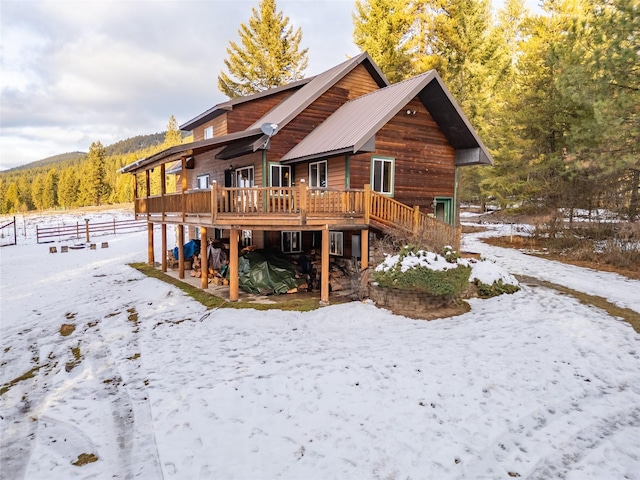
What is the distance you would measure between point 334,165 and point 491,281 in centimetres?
740

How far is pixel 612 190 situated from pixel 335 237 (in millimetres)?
14861

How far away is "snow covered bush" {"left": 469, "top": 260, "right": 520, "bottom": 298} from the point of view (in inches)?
510

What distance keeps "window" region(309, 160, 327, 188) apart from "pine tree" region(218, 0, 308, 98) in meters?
24.1

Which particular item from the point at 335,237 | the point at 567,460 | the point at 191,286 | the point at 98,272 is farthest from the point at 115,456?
the point at 98,272

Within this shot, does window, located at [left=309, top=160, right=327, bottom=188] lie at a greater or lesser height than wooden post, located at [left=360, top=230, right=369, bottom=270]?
greater

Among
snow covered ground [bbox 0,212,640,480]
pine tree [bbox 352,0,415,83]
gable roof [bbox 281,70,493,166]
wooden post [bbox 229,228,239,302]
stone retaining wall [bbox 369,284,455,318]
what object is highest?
pine tree [bbox 352,0,415,83]

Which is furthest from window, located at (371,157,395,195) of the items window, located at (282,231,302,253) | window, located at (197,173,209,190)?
window, located at (197,173,209,190)

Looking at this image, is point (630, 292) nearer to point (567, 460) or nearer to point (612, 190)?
point (612, 190)

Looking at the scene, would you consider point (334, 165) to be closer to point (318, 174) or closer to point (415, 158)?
point (318, 174)

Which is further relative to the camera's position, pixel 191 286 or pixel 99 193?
pixel 99 193

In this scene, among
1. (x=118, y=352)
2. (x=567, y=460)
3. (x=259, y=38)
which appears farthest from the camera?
(x=259, y=38)

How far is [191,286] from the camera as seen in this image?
15.2m

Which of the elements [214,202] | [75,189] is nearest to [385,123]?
[214,202]

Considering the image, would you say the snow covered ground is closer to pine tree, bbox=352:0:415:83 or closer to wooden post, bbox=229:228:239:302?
wooden post, bbox=229:228:239:302
